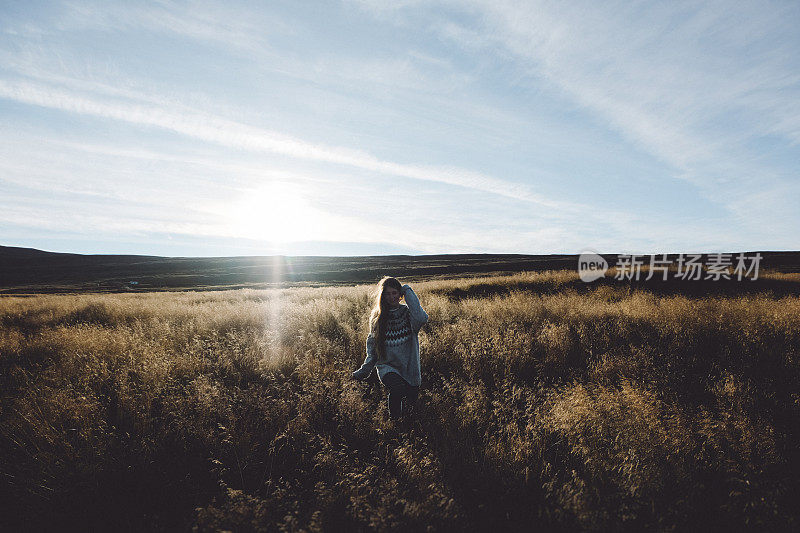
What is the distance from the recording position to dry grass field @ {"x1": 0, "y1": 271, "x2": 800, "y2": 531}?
285cm

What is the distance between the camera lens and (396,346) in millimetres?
4398

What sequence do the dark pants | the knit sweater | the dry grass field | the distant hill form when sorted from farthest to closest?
the distant hill → the knit sweater → the dark pants → the dry grass field

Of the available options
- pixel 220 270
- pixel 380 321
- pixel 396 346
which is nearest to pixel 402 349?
pixel 396 346

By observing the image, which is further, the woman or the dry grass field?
the woman

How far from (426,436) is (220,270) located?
81.1 meters

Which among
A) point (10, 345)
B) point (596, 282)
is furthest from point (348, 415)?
point (596, 282)

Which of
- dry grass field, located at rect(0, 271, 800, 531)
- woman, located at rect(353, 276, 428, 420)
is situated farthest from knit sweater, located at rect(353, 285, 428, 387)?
dry grass field, located at rect(0, 271, 800, 531)

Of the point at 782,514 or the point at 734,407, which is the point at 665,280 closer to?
the point at 734,407

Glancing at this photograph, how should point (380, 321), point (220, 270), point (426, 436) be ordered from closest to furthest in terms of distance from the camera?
point (426, 436) → point (380, 321) → point (220, 270)

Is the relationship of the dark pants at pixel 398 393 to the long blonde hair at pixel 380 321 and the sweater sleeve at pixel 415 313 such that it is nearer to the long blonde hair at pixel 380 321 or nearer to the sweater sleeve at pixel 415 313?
the long blonde hair at pixel 380 321

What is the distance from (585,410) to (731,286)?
14.2 metres

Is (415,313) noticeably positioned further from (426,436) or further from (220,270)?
(220,270)

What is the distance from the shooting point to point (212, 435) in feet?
12.6

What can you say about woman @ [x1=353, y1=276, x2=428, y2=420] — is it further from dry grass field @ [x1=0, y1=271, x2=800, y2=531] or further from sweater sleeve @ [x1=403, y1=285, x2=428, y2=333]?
dry grass field @ [x1=0, y1=271, x2=800, y2=531]
